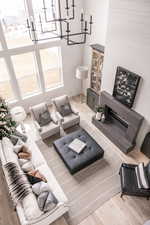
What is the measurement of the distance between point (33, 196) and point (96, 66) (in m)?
4.46

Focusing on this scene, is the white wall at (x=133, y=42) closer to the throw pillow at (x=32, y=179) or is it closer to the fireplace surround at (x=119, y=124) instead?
the fireplace surround at (x=119, y=124)

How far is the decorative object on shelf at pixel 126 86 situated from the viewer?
399 cm

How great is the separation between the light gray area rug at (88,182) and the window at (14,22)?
3571mm

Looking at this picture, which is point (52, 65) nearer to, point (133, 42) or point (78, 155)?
point (133, 42)

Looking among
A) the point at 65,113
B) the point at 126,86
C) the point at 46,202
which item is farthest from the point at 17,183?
the point at 126,86

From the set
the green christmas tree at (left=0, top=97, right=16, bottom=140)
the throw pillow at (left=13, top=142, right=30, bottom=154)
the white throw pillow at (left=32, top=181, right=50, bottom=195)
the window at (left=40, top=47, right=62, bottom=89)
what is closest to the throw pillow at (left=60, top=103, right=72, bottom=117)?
the window at (left=40, top=47, right=62, bottom=89)

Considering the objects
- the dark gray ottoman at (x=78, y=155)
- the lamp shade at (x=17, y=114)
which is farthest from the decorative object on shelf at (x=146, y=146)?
the lamp shade at (x=17, y=114)

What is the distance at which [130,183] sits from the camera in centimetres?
360

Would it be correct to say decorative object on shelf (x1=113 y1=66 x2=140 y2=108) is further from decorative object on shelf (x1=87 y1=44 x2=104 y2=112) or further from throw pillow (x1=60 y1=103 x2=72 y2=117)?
throw pillow (x1=60 y1=103 x2=72 y2=117)

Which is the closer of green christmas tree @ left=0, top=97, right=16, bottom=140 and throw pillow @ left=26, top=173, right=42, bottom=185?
throw pillow @ left=26, top=173, right=42, bottom=185

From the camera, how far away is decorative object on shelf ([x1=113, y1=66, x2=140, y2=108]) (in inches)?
157

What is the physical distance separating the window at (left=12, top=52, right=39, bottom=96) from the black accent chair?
14.5 ft

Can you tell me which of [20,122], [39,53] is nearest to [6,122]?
[20,122]

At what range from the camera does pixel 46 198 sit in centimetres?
296
